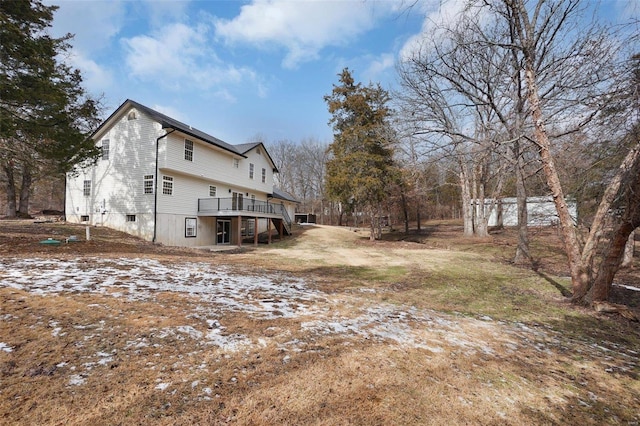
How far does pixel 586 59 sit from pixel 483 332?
8.46 m

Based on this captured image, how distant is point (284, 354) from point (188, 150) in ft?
56.3

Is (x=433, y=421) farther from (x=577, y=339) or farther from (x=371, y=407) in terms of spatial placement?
(x=577, y=339)

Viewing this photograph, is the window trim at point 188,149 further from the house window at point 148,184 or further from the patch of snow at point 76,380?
the patch of snow at point 76,380

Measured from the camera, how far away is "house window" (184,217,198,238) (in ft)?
58.4

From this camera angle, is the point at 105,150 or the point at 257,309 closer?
the point at 257,309

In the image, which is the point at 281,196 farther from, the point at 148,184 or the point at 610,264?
the point at 610,264

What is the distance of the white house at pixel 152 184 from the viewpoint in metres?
16.2

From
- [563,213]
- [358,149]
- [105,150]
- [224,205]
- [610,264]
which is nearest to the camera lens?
[610,264]

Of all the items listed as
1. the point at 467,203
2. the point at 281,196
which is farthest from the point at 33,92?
the point at 467,203

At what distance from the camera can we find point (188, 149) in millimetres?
17844

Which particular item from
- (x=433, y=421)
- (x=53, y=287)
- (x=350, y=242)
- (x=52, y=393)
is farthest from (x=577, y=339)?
(x=350, y=242)

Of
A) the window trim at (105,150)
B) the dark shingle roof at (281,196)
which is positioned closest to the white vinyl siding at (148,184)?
the window trim at (105,150)

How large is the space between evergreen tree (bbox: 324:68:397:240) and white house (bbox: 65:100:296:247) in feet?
21.3

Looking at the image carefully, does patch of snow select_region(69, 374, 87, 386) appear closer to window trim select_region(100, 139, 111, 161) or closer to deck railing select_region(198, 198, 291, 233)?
deck railing select_region(198, 198, 291, 233)
